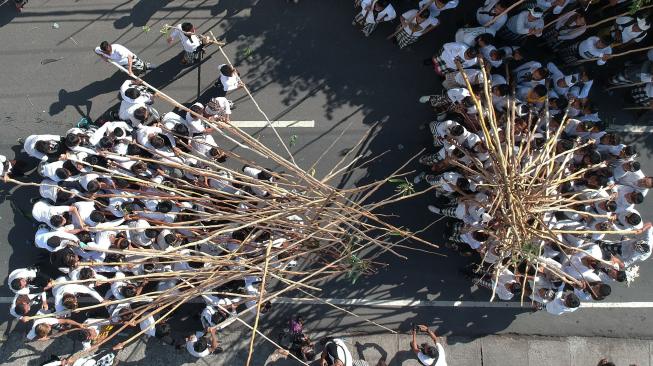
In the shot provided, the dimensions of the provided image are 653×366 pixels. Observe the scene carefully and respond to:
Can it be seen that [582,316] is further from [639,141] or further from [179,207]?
[179,207]

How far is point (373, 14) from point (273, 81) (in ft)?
6.34

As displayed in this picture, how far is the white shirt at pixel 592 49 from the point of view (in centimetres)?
573

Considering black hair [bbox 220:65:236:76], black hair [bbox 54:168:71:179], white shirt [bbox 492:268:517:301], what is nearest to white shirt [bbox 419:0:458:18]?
black hair [bbox 220:65:236:76]

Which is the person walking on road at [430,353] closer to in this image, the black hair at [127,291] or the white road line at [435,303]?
the white road line at [435,303]

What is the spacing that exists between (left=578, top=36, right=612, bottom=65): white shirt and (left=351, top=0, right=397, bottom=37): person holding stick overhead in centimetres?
273

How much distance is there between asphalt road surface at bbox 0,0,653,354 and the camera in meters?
6.73

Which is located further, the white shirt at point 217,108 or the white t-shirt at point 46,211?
the white shirt at point 217,108

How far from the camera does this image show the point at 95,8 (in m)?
6.98

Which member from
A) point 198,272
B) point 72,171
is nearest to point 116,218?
point 72,171

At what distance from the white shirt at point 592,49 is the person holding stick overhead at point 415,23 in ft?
6.79

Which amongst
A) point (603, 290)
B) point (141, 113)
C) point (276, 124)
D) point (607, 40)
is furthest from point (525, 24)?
point (141, 113)

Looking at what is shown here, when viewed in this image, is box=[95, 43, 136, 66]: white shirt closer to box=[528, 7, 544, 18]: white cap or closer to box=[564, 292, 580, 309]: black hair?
box=[528, 7, 544, 18]: white cap

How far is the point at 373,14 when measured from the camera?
6234 mm

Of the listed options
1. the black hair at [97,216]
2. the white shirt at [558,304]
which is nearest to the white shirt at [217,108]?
the black hair at [97,216]
